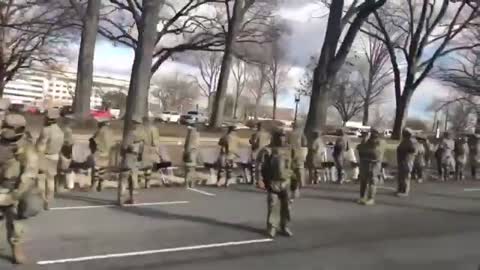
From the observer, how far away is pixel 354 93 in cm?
8875

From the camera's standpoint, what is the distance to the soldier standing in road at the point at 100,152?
1636 centimetres

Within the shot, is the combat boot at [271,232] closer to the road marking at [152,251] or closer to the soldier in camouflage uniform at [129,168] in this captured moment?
the road marking at [152,251]

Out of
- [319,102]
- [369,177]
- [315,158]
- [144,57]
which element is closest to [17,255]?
[369,177]

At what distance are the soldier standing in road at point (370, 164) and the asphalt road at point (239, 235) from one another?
13.6 inches

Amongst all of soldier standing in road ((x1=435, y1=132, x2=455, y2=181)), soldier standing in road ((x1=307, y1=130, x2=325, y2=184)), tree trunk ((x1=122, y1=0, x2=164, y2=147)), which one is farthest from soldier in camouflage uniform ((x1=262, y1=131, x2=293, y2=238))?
soldier standing in road ((x1=435, y1=132, x2=455, y2=181))

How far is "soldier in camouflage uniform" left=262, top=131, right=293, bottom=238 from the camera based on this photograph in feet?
37.6

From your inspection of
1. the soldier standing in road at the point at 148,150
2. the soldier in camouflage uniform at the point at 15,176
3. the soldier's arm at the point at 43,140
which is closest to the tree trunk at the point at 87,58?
the soldier standing in road at the point at 148,150

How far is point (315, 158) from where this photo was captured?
20.8 metres

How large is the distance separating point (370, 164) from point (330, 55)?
1072 cm

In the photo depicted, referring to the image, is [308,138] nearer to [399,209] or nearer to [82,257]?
[399,209]

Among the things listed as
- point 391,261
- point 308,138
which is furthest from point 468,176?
point 391,261

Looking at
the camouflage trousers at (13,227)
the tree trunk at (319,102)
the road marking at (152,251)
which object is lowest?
the road marking at (152,251)

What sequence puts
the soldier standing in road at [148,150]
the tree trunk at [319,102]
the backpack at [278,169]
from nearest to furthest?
the backpack at [278,169]
the soldier standing in road at [148,150]
the tree trunk at [319,102]

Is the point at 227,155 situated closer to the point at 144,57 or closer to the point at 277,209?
the point at 144,57
